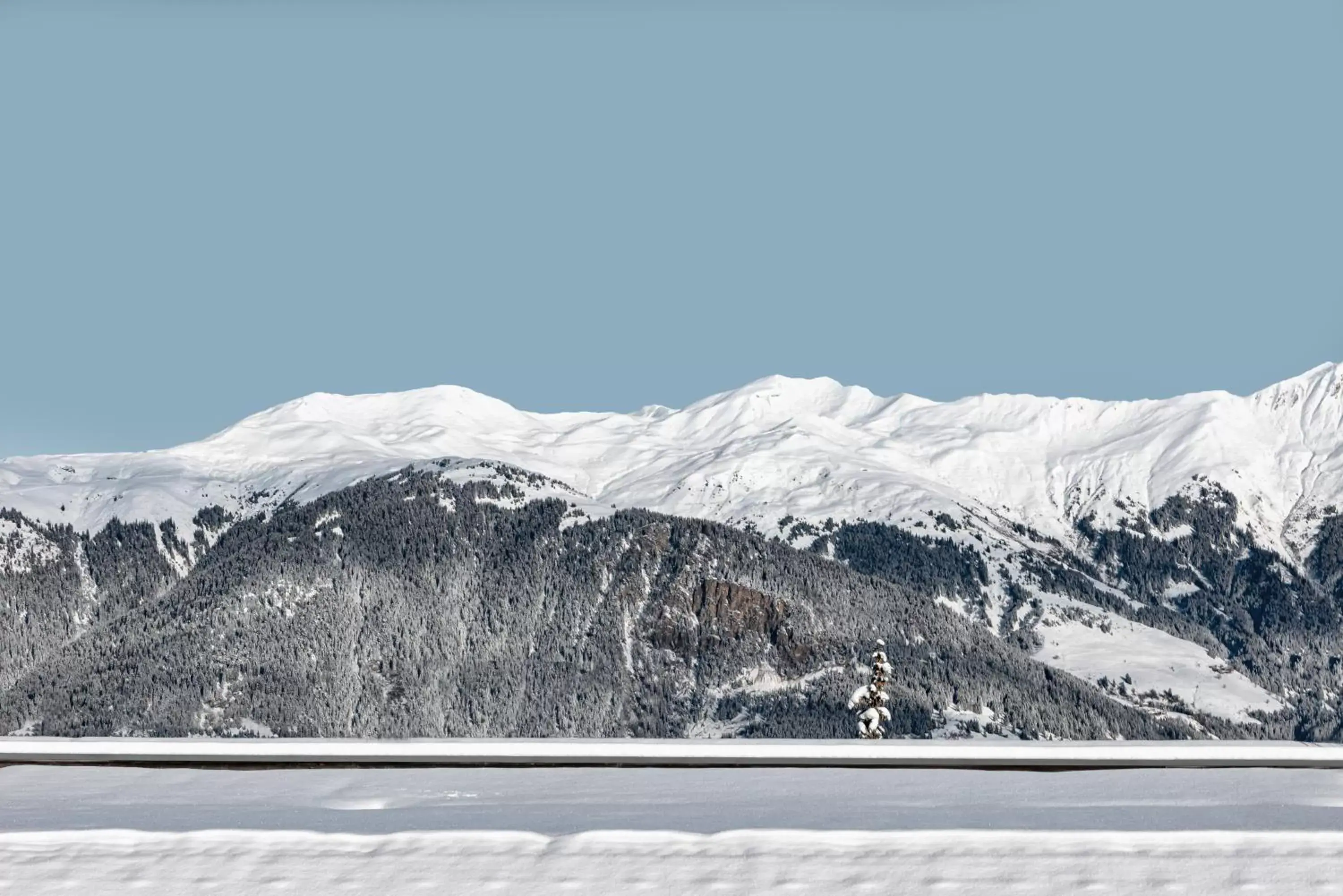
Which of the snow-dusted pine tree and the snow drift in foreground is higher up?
the snow drift in foreground

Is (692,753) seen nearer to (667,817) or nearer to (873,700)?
(667,817)

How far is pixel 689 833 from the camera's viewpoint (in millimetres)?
6867

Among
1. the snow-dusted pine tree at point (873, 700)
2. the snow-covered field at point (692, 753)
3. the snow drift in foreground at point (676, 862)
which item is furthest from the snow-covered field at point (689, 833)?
the snow-dusted pine tree at point (873, 700)

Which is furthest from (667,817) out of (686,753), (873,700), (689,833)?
(873,700)

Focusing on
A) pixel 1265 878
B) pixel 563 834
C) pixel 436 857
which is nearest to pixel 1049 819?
pixel 1265 878

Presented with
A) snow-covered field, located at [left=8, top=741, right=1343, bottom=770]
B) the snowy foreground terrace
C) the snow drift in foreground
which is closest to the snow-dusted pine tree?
snow-covered field, located at [left=8, top=741, right=1343, bottom=770]

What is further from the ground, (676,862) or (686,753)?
(686,753)

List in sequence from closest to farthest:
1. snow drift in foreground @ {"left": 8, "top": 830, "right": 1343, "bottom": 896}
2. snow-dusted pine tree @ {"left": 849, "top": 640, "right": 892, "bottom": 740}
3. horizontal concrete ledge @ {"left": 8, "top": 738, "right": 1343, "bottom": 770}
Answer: snow drift in foreground @ {"left": 8, "top": 830, "right": 1343, "bottom": 896} → horizontal concrete ledge @ {"left": 8, "top": 738, "right": 1343, "bottom": 770} → snow-dusted pine tree @ {"left": 849, "top": 640, "right": 892, "bottom": 740}

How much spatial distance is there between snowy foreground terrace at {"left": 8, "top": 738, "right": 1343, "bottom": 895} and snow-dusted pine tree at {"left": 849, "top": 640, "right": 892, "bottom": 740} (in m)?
26.2

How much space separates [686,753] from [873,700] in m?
30.8

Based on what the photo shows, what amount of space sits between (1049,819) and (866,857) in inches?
45.9

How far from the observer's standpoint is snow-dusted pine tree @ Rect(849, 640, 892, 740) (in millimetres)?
36406

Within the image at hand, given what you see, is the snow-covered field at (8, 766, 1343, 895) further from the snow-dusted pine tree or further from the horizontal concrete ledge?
the snow-dusted pine tree

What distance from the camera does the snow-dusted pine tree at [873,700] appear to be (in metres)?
36.4
